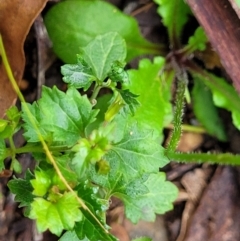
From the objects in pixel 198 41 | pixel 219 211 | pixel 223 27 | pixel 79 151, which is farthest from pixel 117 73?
pixel 219 211

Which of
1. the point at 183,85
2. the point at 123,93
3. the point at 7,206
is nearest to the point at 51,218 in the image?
the point at 123,93

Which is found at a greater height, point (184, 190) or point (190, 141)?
point (190, 141)

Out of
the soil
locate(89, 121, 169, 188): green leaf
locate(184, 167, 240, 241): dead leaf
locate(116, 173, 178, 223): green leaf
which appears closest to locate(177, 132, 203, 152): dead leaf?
the soil

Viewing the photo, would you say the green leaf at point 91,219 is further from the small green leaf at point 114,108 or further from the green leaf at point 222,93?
the green leaf at point 222,93

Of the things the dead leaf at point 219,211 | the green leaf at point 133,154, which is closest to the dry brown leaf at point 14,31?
the green leaf at point 133,154

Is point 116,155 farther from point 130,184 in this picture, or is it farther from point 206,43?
point 206,43

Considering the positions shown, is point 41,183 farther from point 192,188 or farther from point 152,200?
point 192,188
